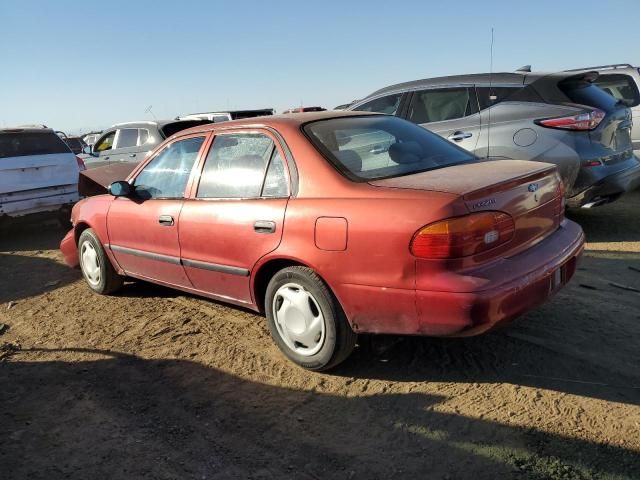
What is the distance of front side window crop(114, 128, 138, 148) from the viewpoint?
10.0 meters

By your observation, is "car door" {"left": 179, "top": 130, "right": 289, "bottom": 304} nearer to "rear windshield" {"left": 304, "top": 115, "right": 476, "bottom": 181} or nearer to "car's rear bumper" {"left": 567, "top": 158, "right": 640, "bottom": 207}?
"rear windshield" {"left": 304, "top": 115, "right": 476, "bottom": 181}

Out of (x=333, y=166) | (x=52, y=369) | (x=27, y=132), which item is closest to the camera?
(x=333, y=166)

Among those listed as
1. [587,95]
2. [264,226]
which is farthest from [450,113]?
[264,226]

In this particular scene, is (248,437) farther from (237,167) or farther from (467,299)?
(237,167)

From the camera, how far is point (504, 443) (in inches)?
105

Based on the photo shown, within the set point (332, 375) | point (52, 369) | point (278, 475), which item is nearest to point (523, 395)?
point (332, 375)

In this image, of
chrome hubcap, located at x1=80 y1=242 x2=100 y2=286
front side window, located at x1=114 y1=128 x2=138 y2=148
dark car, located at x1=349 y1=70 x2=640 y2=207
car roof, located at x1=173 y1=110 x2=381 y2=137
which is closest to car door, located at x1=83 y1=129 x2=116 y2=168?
front side window, located at x1=114 y1=128 x2=138 y2=148

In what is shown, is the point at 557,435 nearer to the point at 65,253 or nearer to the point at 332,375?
the point at 332,375

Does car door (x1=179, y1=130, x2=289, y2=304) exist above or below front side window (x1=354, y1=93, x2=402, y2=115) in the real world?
below

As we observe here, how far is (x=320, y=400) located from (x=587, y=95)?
486cm

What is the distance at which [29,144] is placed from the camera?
8.50 meters

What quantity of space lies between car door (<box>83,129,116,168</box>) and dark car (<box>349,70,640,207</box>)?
6.41 m

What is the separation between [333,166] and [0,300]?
4.01m

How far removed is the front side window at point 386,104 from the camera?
23.7ft
